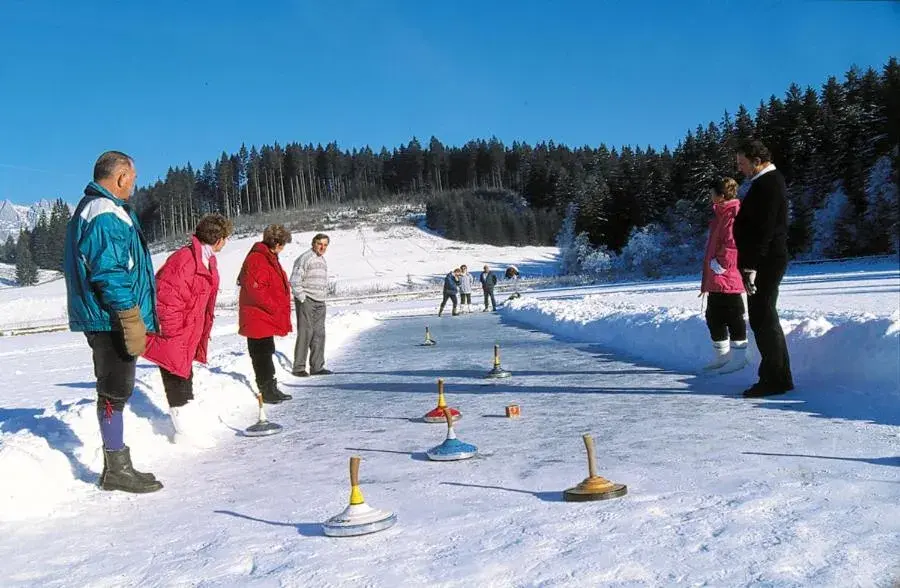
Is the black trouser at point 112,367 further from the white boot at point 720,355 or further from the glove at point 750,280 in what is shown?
the white boot at point 720,355

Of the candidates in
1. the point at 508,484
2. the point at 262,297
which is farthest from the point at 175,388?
the point at 508,484

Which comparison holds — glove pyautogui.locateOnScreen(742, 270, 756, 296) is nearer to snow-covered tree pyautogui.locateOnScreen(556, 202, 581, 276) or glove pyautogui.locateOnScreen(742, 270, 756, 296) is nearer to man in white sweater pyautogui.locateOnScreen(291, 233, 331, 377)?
man in white sweater pyautogui.locateOnScreen(291, 233, 331, 377)

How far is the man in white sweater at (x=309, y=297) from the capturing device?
1099 cm

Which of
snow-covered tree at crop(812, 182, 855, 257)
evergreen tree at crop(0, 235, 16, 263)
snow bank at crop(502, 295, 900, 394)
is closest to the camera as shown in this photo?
snow bank at crop(502, 295, 900, 394)

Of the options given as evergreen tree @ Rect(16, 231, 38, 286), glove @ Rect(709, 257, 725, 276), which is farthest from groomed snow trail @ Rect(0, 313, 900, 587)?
evergreen tree @ Rect(16, 231, 38, 286)

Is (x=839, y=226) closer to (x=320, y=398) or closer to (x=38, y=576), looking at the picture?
(x=320, y=398)

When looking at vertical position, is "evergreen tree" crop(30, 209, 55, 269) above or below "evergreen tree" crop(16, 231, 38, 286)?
above

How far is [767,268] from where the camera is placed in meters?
6.91

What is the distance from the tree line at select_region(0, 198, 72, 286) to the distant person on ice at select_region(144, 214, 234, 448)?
12039cm

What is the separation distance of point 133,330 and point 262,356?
4.03m

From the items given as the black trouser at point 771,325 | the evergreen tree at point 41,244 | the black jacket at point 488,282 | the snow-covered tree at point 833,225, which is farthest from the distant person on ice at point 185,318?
the evergreen tree at point 41,244

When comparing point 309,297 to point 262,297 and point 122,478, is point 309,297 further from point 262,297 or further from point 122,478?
point 122,478

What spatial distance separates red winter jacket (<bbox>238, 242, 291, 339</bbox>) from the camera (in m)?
8.86

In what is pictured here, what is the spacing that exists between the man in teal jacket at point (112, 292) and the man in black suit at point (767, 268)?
5.07 metres
